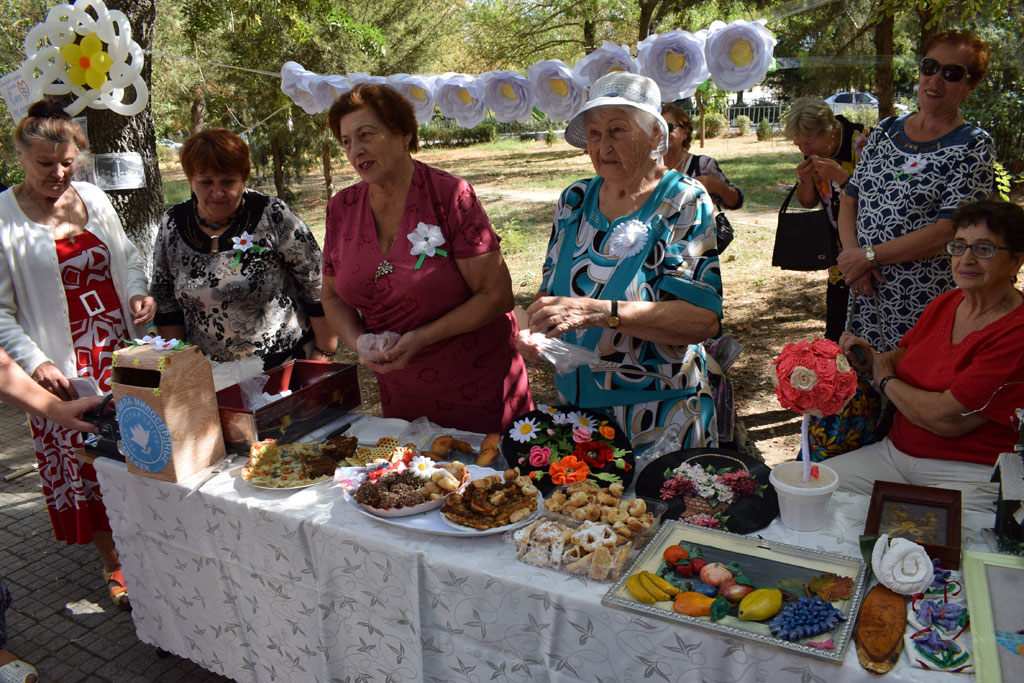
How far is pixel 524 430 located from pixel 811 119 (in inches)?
95.4

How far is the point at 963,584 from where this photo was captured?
1475 millimetres

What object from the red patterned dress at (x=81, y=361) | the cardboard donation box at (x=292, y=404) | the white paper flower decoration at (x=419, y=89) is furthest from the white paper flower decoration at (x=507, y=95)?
the red patterned dress at (x=81, y=361)

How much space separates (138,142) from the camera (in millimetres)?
4848

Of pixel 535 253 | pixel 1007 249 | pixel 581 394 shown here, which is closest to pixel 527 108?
pixel 581 394

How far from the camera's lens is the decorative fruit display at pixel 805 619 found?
135 cm

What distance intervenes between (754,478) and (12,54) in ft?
32.0

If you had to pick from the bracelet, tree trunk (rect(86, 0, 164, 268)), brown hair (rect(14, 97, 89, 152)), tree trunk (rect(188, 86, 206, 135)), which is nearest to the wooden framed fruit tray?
the bracelet

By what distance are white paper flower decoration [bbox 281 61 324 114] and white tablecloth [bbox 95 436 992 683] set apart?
112 inches

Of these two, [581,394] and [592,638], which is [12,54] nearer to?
[581,394]

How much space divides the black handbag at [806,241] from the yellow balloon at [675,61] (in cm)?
94

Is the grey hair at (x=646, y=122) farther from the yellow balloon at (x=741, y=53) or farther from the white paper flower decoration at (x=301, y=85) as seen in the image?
the white paper flower decoration at (x=301, y=85)

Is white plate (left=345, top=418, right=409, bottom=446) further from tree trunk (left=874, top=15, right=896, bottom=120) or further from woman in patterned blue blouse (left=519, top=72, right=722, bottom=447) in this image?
tree trunk (left=874, top=15, right=896, bottom=120)

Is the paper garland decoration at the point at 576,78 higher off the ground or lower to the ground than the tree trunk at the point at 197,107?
lower

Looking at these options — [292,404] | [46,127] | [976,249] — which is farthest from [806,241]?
[46,127]
